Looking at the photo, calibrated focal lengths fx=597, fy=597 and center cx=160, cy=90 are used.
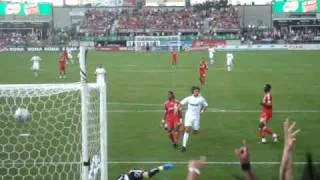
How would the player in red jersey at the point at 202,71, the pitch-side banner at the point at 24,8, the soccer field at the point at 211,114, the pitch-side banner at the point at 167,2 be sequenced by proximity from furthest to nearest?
1. the pitch-side banner at the point at 167,2
2. the pitch-side banner at the point at 24,8
3. the player in red jersey at the point at 202,71
4. the soccer field at the point at 211,114

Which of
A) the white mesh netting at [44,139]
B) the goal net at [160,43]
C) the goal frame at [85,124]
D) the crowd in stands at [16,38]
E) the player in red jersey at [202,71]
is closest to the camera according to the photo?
the goal frame at [85,124]

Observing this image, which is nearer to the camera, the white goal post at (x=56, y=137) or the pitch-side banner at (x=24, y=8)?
the white goal post at (x=56, y=137)

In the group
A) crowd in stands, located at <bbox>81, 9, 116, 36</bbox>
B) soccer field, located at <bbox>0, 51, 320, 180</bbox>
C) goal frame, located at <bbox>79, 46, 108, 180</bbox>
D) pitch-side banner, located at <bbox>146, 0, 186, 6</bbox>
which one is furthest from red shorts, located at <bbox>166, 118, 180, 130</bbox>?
pitch-side banner, located at <bbox>146, 0, 186, 6</bbox>

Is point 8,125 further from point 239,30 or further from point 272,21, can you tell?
point 272,21

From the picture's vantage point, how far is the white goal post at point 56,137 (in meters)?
8.20

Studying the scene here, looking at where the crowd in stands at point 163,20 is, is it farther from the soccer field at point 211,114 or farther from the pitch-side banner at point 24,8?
the soccer field at point 211,114

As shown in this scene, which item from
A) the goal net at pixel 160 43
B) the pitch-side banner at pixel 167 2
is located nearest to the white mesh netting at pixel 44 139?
the goal net at pixel 160 43

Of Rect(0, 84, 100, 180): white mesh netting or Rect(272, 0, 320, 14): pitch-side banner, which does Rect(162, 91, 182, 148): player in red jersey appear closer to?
Rect(0, 84, 100, 180): white mesh netting

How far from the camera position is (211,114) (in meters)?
21.1

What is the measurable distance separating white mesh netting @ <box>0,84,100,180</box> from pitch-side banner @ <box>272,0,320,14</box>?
60.1m

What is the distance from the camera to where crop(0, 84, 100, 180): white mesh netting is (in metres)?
8.98

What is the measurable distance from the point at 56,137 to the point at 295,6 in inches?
2555

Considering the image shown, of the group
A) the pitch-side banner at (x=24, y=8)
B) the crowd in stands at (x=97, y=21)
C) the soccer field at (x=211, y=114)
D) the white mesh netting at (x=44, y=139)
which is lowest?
the soccer field at (x=211, y=114)

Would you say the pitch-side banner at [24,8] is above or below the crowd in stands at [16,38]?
above
